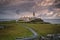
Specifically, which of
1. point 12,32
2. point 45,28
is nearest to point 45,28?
point 45,28

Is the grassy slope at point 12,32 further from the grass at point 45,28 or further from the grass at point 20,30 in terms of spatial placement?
the grass at point 45,28

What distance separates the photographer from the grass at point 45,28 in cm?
424

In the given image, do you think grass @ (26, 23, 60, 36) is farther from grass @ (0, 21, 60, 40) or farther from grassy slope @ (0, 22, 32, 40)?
grassy slope @ (0, 22, 32, 40)

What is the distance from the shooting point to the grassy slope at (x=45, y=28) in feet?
13.9

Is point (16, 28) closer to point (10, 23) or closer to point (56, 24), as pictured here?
point (10, 23)

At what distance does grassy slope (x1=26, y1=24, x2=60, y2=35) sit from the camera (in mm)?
4242

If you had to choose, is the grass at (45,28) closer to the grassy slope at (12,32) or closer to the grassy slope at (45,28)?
the grassy slope at (45,28)

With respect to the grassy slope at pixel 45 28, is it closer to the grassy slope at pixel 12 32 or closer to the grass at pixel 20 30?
the grass at pixel 20 30

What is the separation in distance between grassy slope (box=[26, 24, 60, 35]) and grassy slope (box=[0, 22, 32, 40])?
214 mm

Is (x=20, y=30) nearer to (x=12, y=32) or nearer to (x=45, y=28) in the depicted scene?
(x=12, y=32)

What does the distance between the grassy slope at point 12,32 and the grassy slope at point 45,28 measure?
8.4 inches

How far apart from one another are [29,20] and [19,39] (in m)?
0.58

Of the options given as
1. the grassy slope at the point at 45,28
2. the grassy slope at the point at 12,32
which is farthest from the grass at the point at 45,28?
the grassy slope at the point at 12,32

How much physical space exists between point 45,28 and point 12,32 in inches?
35.0
